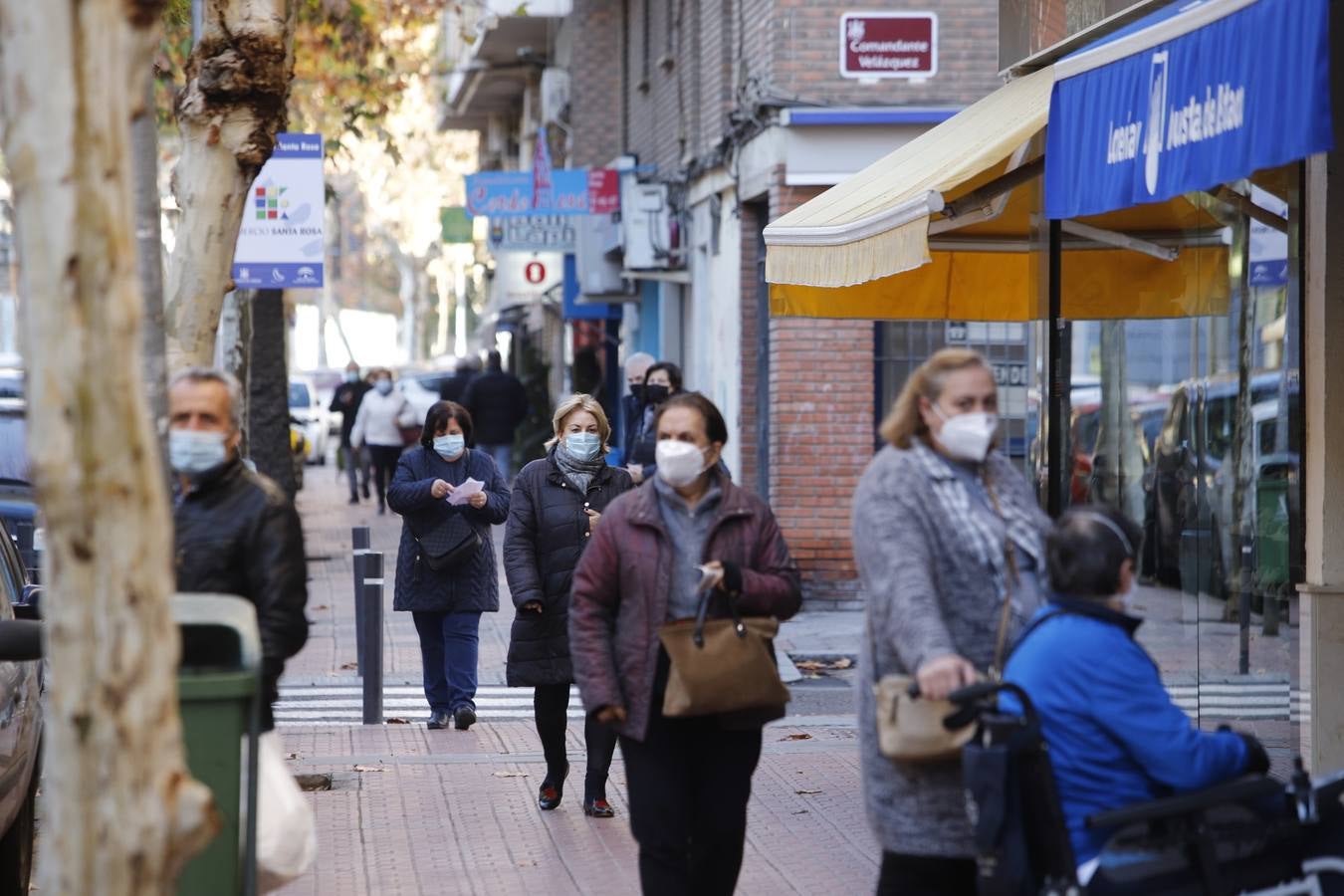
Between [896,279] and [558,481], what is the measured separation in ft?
9.16

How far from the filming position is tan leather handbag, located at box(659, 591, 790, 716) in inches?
223

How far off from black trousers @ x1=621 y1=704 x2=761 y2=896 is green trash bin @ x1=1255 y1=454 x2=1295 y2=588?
9.05ft

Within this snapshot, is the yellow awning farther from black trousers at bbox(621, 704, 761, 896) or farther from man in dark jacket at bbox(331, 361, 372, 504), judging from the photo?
man in dark jacket at bbox(331, 361, 372, 504)

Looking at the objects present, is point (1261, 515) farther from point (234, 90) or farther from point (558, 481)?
point (234, 90)

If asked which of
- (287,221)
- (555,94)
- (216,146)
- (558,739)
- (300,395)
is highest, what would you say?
(555,94)

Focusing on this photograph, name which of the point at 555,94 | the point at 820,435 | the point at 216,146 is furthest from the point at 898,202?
the point at 555,94

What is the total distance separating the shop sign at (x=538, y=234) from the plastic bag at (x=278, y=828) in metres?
19.6

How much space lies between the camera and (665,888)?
19.0ft

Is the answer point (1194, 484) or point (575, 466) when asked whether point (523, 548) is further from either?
point (1194, 484)

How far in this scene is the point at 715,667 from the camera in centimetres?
568

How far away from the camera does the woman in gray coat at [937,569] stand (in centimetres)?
474

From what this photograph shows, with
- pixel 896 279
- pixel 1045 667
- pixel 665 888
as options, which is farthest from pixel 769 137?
pixel 1045 667

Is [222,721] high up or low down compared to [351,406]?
down

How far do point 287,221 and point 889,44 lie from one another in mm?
4886
